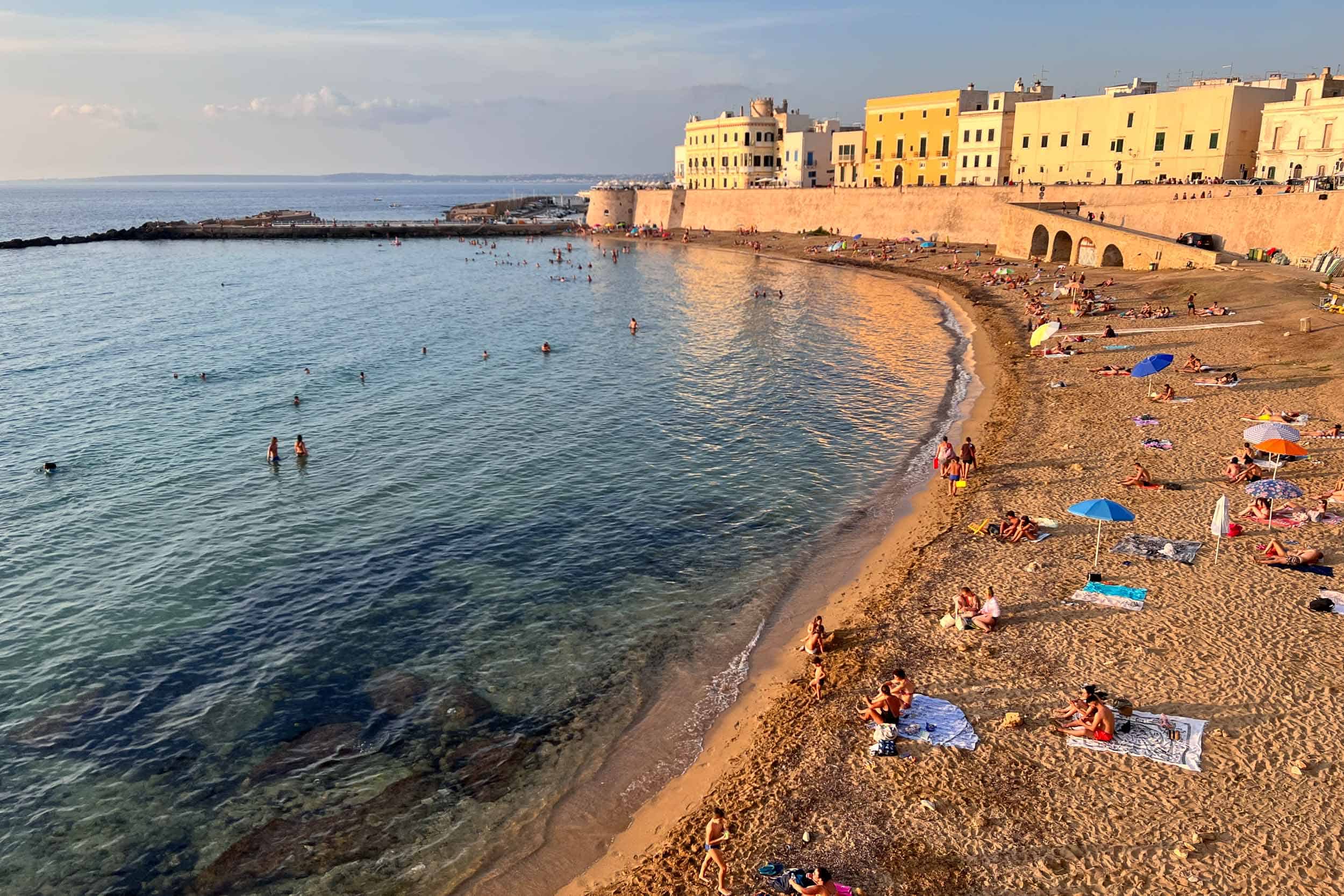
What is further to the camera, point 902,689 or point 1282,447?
point 1282,447

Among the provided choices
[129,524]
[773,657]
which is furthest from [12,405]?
[773,657]

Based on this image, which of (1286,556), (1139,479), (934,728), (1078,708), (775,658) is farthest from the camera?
(1139,479)

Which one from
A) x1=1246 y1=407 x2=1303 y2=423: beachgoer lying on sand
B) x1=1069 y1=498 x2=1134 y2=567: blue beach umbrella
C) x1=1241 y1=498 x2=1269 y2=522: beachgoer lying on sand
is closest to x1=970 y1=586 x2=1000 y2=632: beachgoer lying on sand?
x1=1069 y1=498 x2=1134 y2=567: blue beach umbrella

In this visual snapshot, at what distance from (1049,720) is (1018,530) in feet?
23.5

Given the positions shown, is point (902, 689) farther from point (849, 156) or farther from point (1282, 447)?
point (849, 156)

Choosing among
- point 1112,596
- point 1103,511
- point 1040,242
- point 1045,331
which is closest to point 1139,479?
point 1103,511

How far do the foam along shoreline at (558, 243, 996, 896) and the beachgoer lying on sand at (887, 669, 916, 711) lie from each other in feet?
7.16

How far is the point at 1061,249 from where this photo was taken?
57094mm

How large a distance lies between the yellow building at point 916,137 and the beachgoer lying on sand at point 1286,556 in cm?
6620

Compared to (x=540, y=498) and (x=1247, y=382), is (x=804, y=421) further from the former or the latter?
(x=1247, y=382)

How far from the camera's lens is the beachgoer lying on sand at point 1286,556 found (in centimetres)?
1628

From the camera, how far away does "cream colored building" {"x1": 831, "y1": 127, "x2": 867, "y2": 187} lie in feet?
282

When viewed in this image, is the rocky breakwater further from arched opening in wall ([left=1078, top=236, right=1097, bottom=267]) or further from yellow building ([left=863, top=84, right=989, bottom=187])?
arched opening in wall ([left=1078, top=236, right=1097, bottom=267])

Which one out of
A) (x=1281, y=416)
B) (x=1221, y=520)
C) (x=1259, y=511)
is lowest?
(x=1259, y=511)
